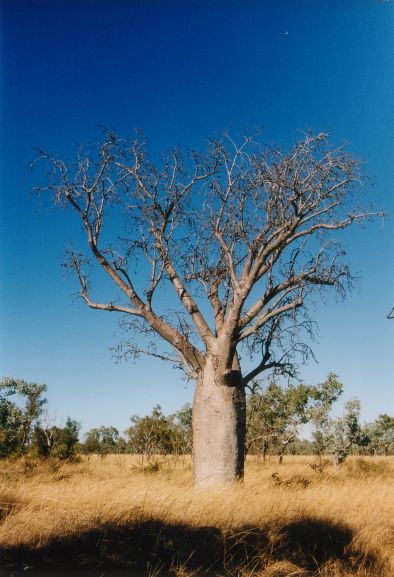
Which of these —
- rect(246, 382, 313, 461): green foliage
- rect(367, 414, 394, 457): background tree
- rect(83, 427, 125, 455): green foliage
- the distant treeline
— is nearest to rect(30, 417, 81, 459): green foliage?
the distant treeline

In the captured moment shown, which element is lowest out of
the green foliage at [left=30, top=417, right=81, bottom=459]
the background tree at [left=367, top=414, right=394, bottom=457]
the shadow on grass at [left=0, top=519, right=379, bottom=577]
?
the shadow on grass at [left=0, top=519, right=379, bottom=577]

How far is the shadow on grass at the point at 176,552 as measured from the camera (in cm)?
294

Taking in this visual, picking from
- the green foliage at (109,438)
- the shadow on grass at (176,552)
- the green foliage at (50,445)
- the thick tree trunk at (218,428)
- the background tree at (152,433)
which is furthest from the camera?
the green foliage at (109,438)

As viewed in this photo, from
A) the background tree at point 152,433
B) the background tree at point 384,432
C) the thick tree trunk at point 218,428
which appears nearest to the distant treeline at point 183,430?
the background tree at point 152,433

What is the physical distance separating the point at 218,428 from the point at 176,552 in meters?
2.84

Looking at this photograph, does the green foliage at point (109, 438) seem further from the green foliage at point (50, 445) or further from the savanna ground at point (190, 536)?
the savanna ground at point (190, 536)

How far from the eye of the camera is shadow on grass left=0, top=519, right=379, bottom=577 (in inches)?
116

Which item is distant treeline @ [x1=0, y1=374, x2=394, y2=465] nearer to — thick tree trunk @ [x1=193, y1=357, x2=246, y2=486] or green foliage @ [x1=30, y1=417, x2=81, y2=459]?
green foliage @ [x1=30, y1=417, x2=81, y2=459]

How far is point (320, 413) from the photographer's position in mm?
23344

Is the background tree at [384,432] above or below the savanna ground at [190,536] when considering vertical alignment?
above

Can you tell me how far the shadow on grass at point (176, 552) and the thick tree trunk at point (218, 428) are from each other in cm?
222

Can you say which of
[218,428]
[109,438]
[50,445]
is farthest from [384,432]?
[218,428]

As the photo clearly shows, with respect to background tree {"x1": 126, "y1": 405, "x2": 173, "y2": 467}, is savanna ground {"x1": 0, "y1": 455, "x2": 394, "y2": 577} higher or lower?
lower

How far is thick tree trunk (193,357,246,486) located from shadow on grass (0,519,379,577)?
2216mm
